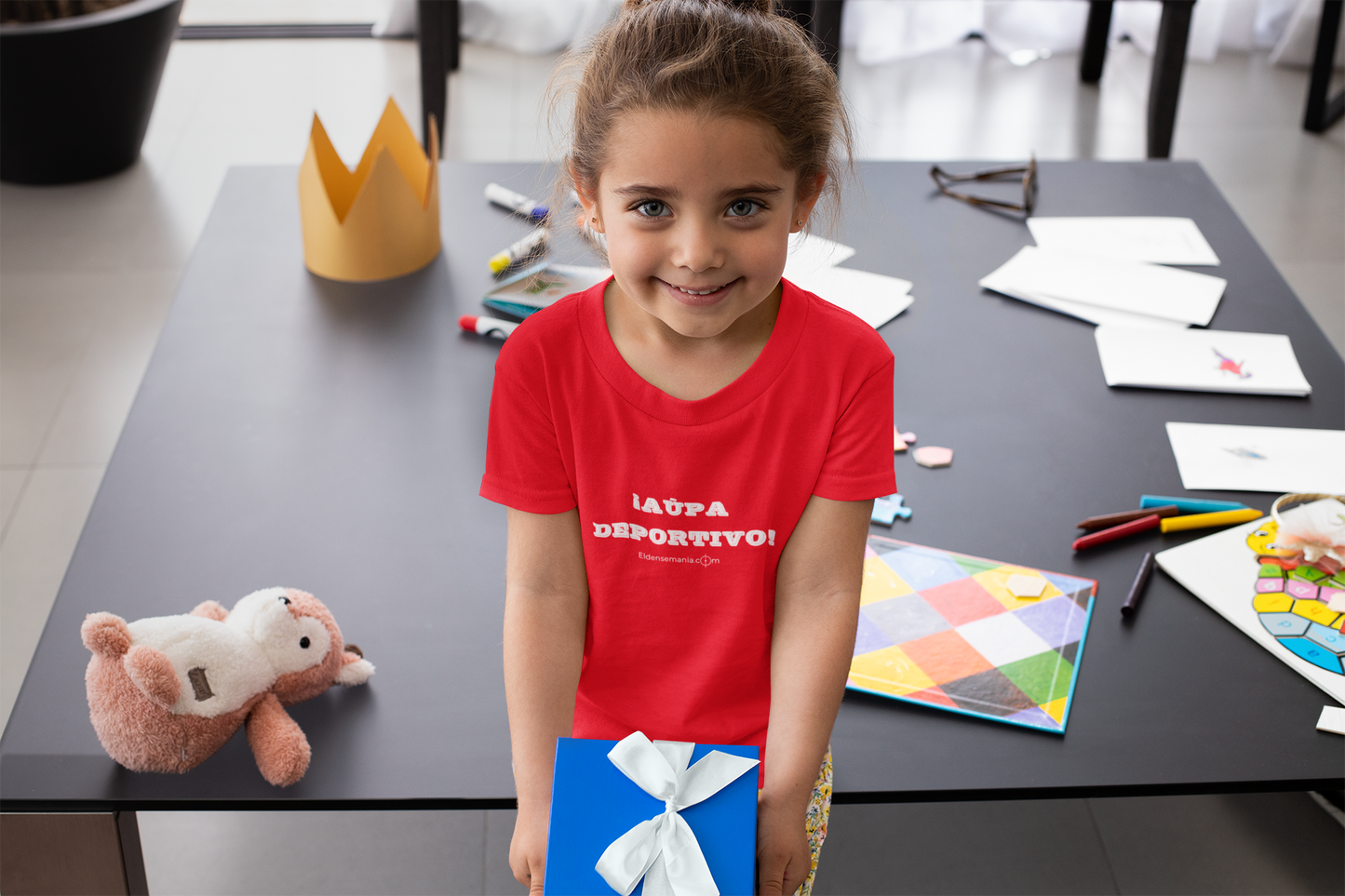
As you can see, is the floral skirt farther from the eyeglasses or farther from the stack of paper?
the eyeglasses

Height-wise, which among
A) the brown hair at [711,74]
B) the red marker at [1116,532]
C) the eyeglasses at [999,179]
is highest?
the brown hair at [711,74]

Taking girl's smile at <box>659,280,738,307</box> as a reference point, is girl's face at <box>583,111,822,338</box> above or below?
above

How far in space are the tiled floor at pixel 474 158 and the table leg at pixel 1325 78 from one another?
0.17 feet

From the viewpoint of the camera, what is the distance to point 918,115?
310 centimetres

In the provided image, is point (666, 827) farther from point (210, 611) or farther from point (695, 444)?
point (210, 611)

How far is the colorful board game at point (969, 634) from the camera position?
103 centimetres

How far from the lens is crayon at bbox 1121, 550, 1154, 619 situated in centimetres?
110

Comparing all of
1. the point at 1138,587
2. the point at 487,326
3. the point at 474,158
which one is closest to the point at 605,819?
the point at 1138,587

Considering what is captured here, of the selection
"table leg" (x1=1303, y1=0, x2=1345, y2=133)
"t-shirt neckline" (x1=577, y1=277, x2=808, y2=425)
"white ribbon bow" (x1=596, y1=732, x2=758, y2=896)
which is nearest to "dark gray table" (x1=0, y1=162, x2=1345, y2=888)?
"white ribbon bow" (x1=596, y1=732, x2=758, y2=896)

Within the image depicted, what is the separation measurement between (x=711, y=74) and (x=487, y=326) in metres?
0.81

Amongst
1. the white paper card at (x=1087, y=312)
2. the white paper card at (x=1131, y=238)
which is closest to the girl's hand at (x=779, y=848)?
the white paper card at (x=1087, y=312)

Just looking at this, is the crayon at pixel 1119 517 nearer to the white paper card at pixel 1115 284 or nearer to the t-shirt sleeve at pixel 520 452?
the white paper card at pixel 1115 284

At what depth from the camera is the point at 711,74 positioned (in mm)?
714

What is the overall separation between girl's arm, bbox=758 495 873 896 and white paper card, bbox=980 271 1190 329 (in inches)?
31.1
